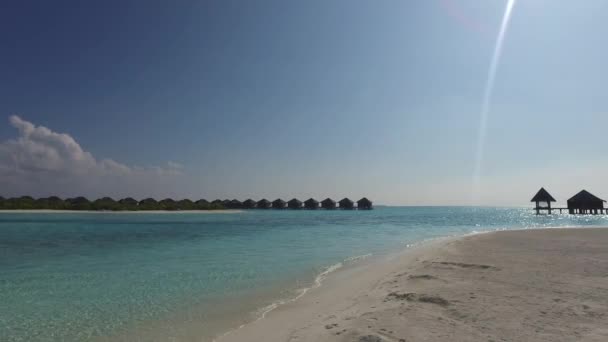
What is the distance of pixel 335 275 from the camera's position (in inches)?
409

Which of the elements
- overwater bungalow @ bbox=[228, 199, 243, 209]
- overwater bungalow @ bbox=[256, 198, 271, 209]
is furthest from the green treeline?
overwater bungalow @ bbox=[256, 198, 271, 209]

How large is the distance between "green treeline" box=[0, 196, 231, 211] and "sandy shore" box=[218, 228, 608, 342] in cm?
9153

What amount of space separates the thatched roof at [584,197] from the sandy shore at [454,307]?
6030 centimetres

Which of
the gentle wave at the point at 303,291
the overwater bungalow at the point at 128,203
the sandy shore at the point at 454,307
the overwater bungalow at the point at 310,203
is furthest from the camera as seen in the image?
the overwater bungalow at the point at 310,203

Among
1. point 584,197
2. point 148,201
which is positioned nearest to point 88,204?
point 148,201

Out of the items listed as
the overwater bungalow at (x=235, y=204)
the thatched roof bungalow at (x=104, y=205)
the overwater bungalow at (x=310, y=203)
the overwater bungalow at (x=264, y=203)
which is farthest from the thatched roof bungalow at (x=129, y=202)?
the overwater bungalow at (x=310, y=203)

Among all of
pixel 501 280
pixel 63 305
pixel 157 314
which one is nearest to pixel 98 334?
pixel 157 314

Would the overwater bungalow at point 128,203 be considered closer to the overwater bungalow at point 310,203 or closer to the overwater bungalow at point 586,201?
the overwater bungalow at point 310,203

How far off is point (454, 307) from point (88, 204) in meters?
96.6

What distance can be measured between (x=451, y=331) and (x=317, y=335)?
187 centimetres

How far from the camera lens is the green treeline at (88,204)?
257ft

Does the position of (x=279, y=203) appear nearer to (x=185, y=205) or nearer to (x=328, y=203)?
(x=328, y=203)

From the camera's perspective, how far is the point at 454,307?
5.67 m

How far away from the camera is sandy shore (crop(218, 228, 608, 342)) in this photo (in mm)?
4504
